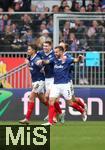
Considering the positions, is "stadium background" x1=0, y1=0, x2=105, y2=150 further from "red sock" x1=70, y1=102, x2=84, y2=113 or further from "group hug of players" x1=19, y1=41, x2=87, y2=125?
"red sock" x1=70, y1=102, x2=84, y2=113

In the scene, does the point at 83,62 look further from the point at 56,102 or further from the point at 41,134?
the point at 41,134

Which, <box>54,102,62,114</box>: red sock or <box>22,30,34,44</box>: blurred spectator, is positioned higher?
<box>22,30,34,44</box>: blurred spectator

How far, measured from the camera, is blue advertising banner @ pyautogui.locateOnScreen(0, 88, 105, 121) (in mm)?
22250

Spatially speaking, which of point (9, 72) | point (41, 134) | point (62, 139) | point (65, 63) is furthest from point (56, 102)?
point (41, 134)

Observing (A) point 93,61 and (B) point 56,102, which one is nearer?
(B) point 56,102

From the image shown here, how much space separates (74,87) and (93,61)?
914mm

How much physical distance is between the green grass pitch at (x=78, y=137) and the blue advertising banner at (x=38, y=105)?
2369 mm

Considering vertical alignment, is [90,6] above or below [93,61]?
above

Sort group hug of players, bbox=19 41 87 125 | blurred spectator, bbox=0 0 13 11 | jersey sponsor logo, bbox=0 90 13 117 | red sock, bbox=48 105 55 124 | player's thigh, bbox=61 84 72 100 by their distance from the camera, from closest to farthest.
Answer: red sock, bbox=48 105 55 124
group hug of players, bbox=19 41 87 125
player's thigh, bbox=61 84 72 100
jersey sponsor logo, bbox=0 90 13 117
blurred spectator, bbox=0 0 13 11

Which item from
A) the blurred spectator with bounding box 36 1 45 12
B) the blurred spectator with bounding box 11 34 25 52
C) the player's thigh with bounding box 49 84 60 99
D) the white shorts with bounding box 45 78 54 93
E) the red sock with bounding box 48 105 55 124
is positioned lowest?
the red sock with bounding box 48 105 55 124

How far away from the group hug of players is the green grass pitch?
2.24 feet

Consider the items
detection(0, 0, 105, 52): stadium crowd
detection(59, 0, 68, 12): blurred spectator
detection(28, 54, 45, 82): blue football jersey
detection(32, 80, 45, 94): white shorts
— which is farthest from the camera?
detection(59, 0, 68, 12): blurred spectator

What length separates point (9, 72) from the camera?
22.4 m

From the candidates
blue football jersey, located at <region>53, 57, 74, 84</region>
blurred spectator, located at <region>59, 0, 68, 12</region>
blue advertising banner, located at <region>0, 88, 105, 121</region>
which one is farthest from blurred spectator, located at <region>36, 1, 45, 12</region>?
blue football jersey, located at <region>53, 57, 74, 84</region>
